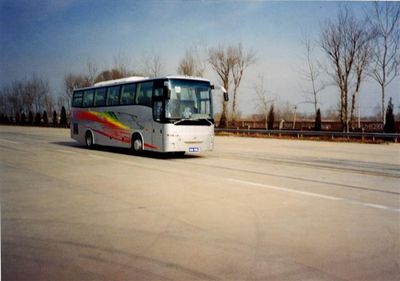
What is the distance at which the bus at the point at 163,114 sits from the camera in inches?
533

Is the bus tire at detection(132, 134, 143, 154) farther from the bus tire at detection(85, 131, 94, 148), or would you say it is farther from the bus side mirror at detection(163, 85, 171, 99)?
the bus tire at detection(85, 131, 94, 148)

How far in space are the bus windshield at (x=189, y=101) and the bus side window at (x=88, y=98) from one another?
6.60m

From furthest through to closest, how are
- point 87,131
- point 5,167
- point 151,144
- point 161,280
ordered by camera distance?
point 87,131, point 151,144, point 5,167, point 161,280

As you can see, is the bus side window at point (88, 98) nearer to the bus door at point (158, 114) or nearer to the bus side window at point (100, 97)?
the bus side window at point (100, 97)

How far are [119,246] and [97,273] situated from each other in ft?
2.43

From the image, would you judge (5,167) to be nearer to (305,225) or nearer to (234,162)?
(234,162)

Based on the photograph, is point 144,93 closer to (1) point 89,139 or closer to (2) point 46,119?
(1) point 89,139

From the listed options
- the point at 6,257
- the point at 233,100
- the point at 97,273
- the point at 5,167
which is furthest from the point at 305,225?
the point at 233,100

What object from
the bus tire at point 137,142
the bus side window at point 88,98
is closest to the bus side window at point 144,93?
the bus tire at point 137,142

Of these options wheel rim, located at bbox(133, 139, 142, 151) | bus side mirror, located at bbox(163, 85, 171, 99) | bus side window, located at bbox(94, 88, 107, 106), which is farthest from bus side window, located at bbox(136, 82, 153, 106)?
bus side window, located at bbox(94, 88, 107, 106)

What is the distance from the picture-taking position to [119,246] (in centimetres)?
436

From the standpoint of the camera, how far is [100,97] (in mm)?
17828

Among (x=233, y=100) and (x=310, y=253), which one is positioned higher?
(x=233, y=100)

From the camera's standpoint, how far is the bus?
13.5 m
